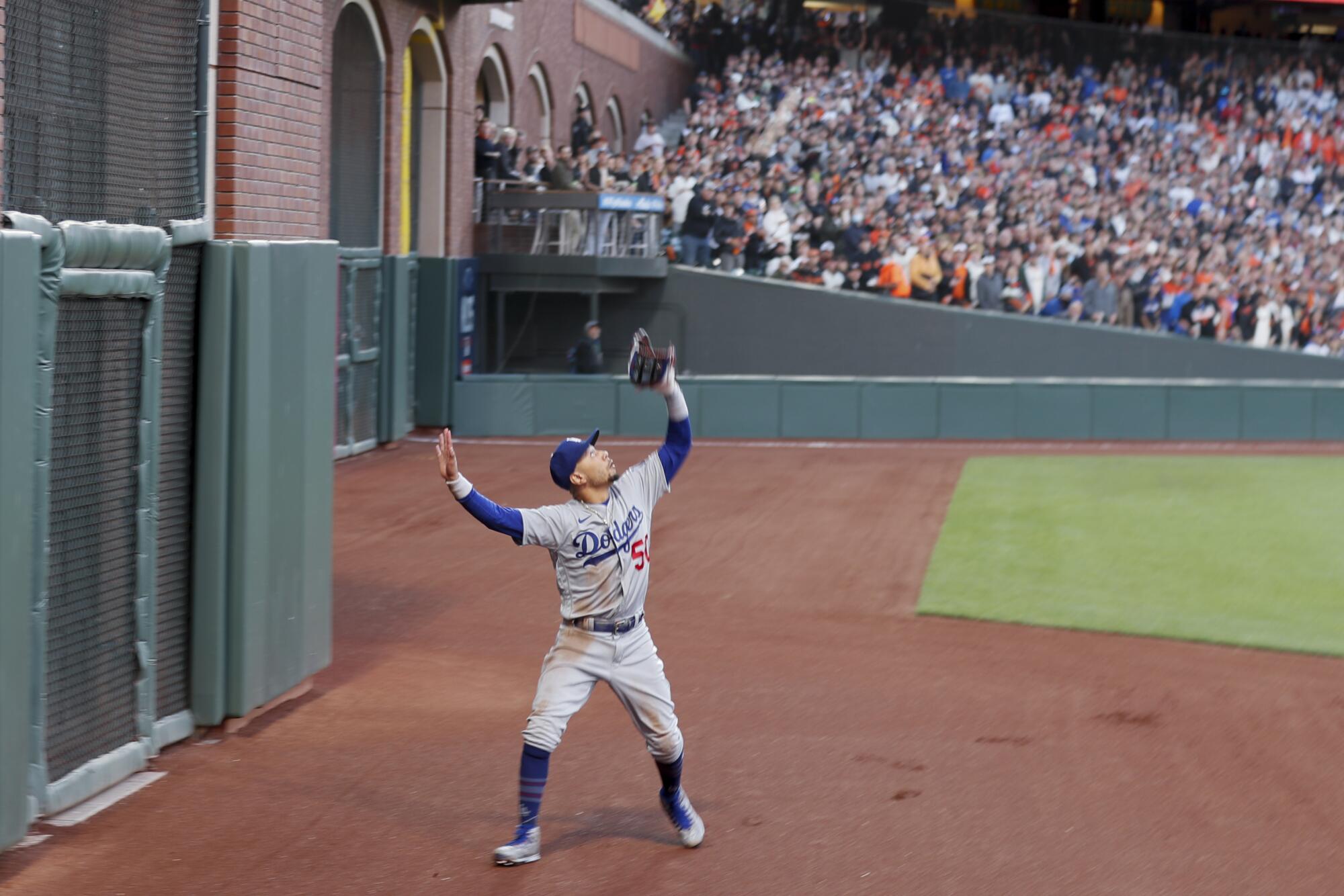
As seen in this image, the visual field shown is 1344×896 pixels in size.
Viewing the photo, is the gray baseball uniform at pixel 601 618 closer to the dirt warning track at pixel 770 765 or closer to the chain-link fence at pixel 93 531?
the dirt warning track at pixel 770 765

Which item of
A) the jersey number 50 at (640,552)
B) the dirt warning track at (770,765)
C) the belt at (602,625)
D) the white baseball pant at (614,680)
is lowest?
the dirt warning track at (770,765)

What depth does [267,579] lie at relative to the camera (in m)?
8.30

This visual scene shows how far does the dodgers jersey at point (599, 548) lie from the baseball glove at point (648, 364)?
1.50 feet

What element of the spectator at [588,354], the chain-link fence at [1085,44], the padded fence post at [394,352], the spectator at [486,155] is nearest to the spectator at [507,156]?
the spectator at [486,155]

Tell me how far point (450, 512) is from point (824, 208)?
13834 millimetres

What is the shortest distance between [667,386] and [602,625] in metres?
1.01

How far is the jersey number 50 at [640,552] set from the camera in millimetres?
6270

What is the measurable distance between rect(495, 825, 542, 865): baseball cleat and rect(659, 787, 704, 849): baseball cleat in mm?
551

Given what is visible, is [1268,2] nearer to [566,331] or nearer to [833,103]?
[833,103]

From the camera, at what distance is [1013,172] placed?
97.1 ft

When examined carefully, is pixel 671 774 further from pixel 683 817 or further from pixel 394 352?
pixel 394 352

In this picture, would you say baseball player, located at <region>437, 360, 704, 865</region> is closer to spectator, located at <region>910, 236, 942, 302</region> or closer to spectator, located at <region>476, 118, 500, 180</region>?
spectator, located at <region>476, 118, 500, 180</region>

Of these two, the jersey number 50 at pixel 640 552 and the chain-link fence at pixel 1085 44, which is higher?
the chain-link fence at pixel 1085 44

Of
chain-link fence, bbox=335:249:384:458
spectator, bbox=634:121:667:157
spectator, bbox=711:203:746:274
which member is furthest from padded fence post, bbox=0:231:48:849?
spectator, bbox=634:121:667:157
